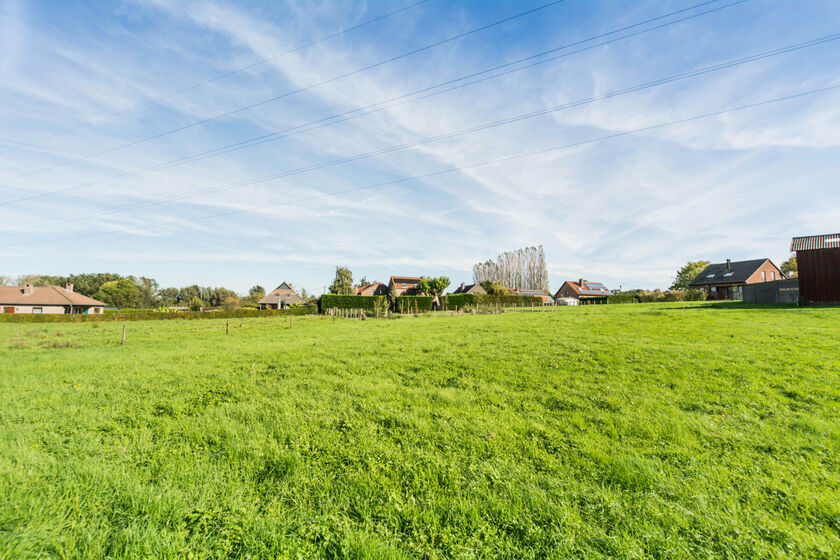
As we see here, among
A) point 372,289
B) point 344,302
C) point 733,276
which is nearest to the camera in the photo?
point 344,302

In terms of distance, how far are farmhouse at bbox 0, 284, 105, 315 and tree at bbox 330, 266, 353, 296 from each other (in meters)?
41.2

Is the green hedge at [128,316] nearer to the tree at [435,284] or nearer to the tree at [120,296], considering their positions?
the tree at [435,284]

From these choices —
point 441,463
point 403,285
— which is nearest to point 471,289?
point 403,285

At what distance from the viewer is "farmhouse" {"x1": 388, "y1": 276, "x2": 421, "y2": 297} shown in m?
73.2

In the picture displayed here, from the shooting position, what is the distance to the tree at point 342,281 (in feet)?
218

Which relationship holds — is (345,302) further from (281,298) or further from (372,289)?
(281,298)

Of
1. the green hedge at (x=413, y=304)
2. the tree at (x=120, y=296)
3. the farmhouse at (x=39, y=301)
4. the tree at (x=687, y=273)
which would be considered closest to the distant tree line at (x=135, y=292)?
the tree at (x=120, y=296)

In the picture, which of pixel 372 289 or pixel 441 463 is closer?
pixel 441 463

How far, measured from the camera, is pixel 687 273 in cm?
7325

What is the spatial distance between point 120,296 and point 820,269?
121 meters

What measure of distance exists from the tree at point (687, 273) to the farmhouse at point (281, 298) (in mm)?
86854

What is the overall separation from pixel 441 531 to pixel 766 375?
25.5 ft

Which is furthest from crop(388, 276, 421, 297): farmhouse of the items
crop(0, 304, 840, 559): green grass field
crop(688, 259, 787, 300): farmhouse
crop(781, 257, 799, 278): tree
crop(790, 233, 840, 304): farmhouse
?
crop(781, 257, 799, 278): tree

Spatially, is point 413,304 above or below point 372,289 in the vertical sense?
below
